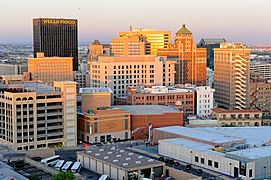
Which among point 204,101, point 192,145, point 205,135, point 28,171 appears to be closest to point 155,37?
point 204,101

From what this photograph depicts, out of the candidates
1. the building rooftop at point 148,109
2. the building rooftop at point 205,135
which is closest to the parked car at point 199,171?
the building rooftop at point 205,135

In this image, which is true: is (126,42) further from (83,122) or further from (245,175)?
(245,175)

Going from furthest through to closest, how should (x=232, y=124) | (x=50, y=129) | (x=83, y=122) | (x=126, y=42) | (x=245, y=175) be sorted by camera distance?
(x=126, y=42)
(x=232, y=124)
(x=83, y=122)
(x=50, y=129)
(x=245, y=175)

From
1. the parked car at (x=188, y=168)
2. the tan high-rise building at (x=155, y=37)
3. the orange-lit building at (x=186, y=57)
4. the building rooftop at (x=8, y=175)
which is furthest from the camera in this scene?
the tan high-rise building at (x=155, y=37)

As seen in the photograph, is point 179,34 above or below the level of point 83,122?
above

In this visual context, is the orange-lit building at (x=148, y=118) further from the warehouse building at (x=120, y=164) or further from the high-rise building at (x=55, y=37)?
the high-rise building at (x=55, y=37)

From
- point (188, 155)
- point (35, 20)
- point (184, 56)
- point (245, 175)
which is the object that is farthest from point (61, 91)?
point (35, 20)

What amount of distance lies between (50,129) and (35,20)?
110 m

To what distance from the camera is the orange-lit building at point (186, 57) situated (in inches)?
4572

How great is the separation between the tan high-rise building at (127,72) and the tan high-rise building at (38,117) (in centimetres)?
2768

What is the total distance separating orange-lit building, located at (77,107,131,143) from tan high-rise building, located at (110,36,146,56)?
71839 mm

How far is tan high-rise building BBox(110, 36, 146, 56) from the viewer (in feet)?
477

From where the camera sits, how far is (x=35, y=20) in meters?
171

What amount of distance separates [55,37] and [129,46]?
115 feet
